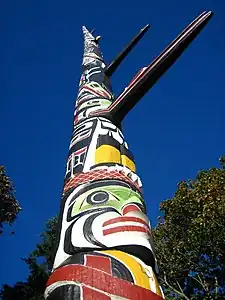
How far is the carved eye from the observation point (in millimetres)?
3073

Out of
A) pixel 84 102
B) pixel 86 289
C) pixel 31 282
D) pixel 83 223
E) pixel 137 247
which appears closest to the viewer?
pixel 86 289

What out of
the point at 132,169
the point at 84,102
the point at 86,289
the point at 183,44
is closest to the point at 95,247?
the point at 86,289

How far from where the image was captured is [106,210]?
2912mm

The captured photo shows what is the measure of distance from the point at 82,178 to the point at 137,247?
42.1 inches

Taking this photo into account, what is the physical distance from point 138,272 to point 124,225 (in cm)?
39

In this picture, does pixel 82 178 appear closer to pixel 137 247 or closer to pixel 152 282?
pixel 137 247

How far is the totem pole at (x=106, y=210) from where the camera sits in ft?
7.50

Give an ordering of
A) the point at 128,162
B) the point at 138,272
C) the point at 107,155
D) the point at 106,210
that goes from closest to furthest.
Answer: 1. the point at 138,272
2. the point at 106,210
3. the point at 107,155
4. the point at 128,162

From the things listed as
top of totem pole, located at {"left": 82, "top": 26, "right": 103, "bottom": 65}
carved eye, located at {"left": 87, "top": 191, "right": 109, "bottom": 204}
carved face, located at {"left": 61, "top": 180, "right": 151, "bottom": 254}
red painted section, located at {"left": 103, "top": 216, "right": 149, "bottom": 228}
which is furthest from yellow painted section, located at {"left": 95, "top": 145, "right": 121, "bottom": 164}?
top of totem pole, located at {"left": 82, "top": 26, "right": 103, "bottom": 65}

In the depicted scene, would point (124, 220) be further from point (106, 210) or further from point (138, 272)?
point (138, 272)

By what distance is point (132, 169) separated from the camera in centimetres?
421

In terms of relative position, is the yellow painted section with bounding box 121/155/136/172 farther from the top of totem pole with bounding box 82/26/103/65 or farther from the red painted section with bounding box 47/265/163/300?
the top of totem pole with bounding box 82/26/103/65

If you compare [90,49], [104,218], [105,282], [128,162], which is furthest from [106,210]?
[90,49]

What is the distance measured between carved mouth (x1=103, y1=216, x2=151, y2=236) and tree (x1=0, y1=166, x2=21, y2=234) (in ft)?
29.1
